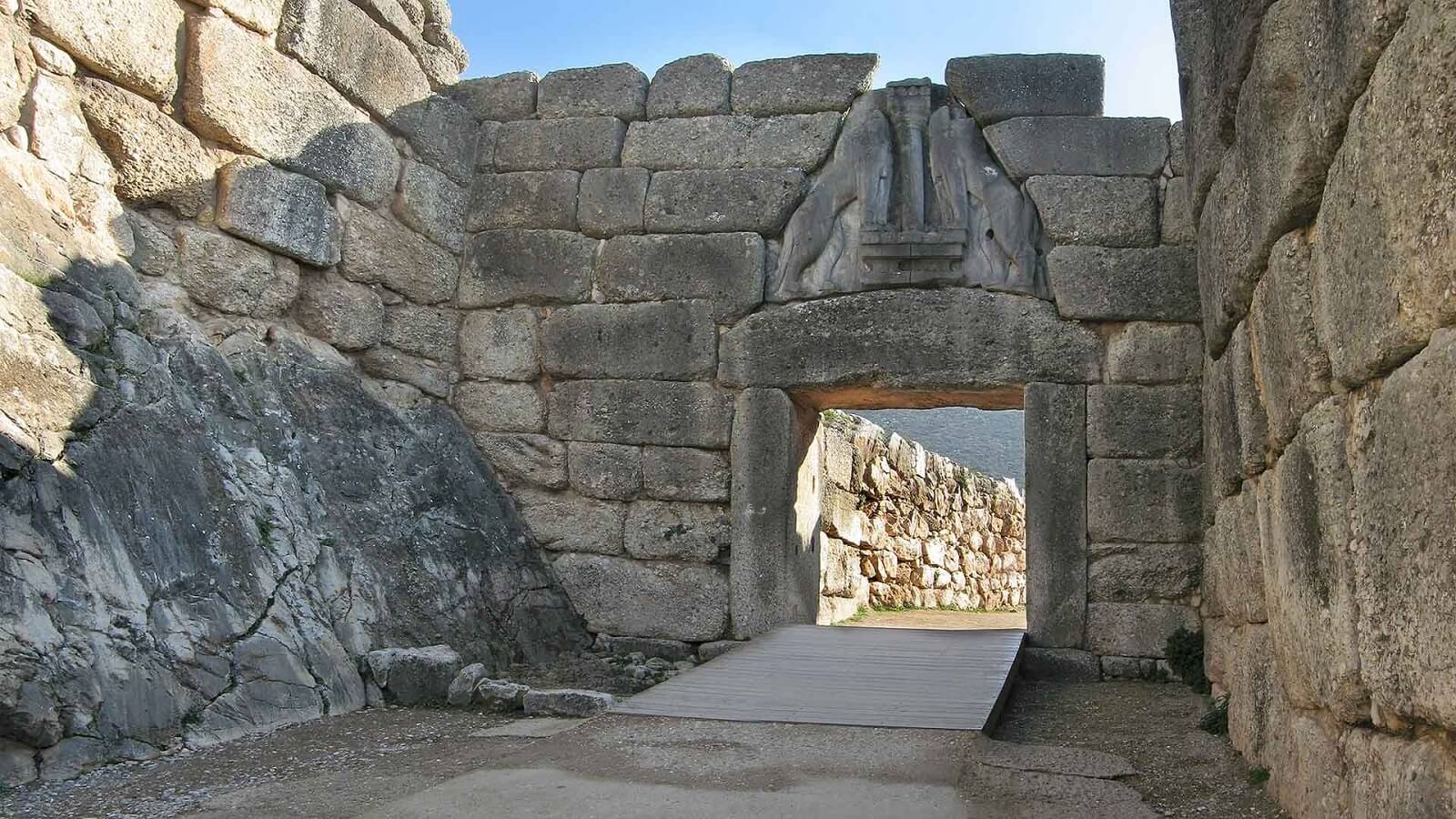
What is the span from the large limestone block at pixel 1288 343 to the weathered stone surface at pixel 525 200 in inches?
176

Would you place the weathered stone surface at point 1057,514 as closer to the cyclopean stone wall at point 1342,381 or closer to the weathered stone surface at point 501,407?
the cyclopean stone wall at point 1342,381

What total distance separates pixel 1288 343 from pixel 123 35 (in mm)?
4640

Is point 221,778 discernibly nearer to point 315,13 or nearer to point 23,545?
point 23,545

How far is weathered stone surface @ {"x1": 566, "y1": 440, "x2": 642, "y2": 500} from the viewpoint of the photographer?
669cm

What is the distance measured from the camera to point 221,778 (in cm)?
362

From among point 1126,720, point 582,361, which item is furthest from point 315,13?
point 1126,720

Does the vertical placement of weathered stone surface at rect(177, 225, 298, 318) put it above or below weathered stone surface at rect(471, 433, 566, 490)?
above

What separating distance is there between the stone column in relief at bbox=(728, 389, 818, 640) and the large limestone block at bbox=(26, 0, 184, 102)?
3.22 m

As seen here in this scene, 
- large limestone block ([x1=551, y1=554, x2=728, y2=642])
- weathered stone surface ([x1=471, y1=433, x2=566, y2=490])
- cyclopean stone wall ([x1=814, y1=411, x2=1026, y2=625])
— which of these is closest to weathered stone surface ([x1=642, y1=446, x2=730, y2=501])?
large limestone block ([x1=551, y1=554, x2=728, y2=642])

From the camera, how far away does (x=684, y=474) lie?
6605 millimetres

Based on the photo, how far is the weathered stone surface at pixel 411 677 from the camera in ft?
16.4

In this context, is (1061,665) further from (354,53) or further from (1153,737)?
(354,53)

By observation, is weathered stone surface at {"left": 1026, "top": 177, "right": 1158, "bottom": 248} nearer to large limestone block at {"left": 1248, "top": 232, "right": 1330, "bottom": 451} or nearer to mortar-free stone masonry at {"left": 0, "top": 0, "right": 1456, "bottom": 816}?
mortar-free stone masonry at {"left": 0, "top": 0, "right": 1456, "bottom": 816}

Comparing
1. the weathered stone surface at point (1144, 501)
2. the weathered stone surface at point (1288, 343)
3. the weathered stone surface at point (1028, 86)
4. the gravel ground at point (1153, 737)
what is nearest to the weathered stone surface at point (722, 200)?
the weathered stone surface at point (1028, 86)
